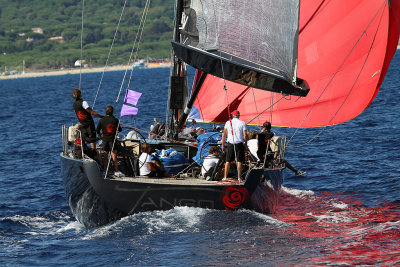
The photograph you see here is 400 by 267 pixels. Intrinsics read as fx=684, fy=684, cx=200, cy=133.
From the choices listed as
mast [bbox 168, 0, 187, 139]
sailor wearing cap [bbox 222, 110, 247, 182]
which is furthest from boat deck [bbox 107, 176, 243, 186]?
mast [bbox 168, 0, 187, 139]

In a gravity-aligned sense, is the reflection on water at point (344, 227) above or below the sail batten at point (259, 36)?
below

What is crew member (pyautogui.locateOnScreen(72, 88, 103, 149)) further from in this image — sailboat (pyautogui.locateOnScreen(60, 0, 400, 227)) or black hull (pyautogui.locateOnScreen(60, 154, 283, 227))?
black hull (pyautogui.locateOnScreen(60, 154, 283, 227))

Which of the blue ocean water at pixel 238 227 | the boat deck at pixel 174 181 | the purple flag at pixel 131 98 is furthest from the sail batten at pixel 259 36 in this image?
the purple flag at pixel 131 98

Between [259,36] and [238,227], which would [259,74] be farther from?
[238,227]

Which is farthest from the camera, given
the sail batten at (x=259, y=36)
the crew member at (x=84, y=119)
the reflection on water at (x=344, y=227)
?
the crew member at (x=84, y=119)

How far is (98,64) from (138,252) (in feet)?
615

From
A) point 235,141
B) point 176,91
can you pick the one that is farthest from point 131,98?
point 235,141

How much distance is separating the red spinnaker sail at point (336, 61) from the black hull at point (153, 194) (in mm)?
4386

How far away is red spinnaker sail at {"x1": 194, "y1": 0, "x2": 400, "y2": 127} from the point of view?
650 inches

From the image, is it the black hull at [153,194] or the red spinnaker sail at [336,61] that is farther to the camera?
the red spinnaker sail at [336,61]

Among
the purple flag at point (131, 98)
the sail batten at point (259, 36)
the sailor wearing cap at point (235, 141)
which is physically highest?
the sail batten at point (259, 36)

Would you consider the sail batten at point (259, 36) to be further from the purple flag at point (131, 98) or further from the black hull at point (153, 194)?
the purple flag at point (131, 98)

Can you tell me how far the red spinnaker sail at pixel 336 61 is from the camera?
1650 centimetres

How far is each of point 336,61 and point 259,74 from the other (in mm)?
4655
